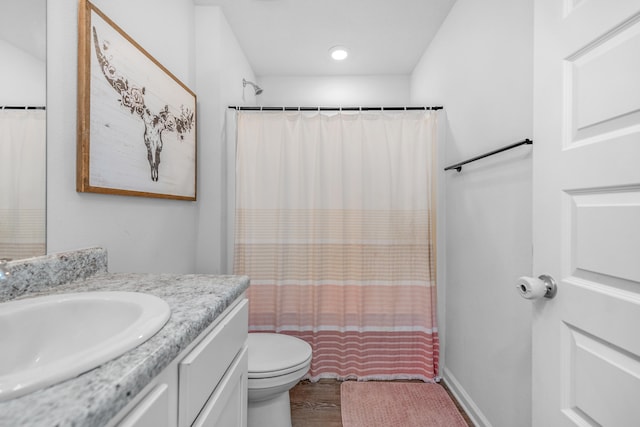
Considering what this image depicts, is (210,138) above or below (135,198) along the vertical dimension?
above

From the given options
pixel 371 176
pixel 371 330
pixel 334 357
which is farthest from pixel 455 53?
pixel 334 357

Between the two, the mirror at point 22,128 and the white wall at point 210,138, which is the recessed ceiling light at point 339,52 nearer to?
the white wall at point 210,138

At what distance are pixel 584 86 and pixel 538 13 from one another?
12.4 inches

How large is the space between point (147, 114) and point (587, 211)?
160 centimetres

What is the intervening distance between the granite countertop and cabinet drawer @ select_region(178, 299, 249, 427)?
5cm

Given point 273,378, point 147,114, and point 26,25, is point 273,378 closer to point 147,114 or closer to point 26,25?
point 147,114

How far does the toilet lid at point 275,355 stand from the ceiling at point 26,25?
1.31 metres

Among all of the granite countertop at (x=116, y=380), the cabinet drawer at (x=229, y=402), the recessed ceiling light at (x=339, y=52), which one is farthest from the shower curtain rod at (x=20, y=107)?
the recessed ceiling light at (x=339, y=52)

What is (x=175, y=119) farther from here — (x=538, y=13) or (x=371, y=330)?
(x=371, y=330)

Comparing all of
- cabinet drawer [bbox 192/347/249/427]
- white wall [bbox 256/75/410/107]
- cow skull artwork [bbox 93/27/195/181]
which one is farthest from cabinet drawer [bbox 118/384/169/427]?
white wall [bbox 256/75/410/107]

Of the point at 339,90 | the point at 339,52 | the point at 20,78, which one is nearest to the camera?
the point at 20,78

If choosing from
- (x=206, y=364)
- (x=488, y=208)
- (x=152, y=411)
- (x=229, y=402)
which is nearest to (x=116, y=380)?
(x=152, y=411)

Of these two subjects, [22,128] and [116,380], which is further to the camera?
[22,128]

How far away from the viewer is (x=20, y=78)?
80cm
